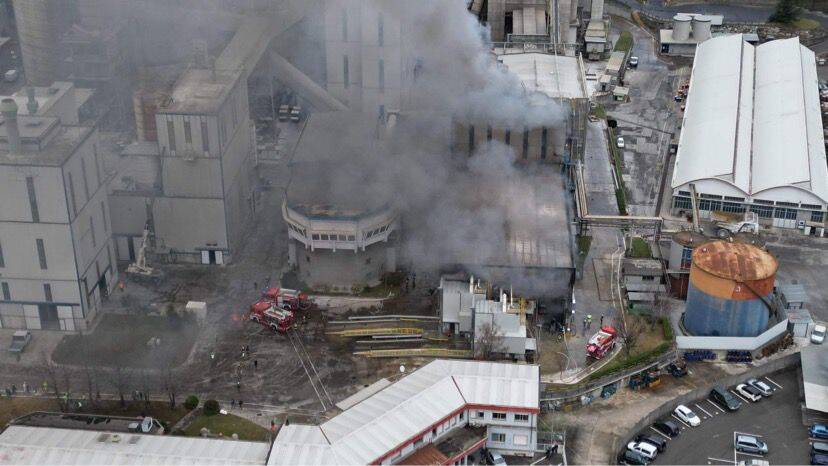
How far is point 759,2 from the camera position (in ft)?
373

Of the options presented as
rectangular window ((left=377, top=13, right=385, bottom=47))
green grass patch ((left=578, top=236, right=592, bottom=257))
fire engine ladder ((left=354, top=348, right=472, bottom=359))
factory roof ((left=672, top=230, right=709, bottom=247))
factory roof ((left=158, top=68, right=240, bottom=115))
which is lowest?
fire engine ladder ((left=354, top=348, right=472, bottom=359))

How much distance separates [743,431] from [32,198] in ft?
125

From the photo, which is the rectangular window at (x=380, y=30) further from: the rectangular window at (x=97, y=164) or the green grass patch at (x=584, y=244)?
the rectangular window at (x=97, y=164)

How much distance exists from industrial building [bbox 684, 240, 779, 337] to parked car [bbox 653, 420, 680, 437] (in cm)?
772

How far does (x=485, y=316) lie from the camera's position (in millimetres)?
55438

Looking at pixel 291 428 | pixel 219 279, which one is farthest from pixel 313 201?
pixel 291 428

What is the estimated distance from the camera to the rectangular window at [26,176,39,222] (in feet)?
182

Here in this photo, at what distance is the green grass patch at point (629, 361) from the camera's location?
54381 millimetres

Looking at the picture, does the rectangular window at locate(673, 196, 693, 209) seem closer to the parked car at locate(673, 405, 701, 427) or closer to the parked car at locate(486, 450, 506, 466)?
the parked car at locate(673, 405, 701, 427)

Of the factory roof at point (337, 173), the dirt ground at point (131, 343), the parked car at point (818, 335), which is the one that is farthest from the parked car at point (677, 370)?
the dirt ground at point (131, 343)

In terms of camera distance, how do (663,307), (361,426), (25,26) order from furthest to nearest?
(25,26) < (663,307) < (361,426)

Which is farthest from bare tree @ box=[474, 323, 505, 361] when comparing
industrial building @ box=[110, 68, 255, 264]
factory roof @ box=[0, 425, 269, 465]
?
industrial building @ box=[110, 68, 255, 264]

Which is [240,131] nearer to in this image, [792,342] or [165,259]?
[165,259]

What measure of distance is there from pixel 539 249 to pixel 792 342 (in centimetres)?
1473
